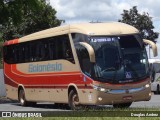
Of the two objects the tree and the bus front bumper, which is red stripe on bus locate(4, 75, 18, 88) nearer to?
the bus front bumper

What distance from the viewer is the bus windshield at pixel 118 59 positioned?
A: 1844cm

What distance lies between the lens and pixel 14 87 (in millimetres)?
26719

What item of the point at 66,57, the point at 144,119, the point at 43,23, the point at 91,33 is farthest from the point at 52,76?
the point at 43,23

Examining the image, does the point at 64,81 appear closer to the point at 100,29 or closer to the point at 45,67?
the point at 45,67

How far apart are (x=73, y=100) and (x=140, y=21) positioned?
53125 millimetres

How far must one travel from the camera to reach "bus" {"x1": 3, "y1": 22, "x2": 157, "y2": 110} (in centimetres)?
1845

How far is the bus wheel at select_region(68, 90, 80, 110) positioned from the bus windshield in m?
1.90

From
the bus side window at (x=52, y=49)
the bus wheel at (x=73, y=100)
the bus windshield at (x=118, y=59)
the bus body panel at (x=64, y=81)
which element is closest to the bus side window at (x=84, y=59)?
the bus body panel at (x=64, y=81)

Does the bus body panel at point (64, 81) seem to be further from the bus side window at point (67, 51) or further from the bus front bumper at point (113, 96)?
the bus side window at point (67, 51)

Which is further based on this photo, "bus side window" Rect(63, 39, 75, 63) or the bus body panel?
"bus side window" Rect(63, 39, 75, 63)

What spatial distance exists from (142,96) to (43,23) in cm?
3884

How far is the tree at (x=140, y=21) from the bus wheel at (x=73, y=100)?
5203 centimetres

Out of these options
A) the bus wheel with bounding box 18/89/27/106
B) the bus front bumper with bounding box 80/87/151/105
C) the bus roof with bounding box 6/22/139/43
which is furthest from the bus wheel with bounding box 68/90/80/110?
the bus wheel with bounding box 18/89/27/106

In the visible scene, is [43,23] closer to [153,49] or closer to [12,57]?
[12,57]
